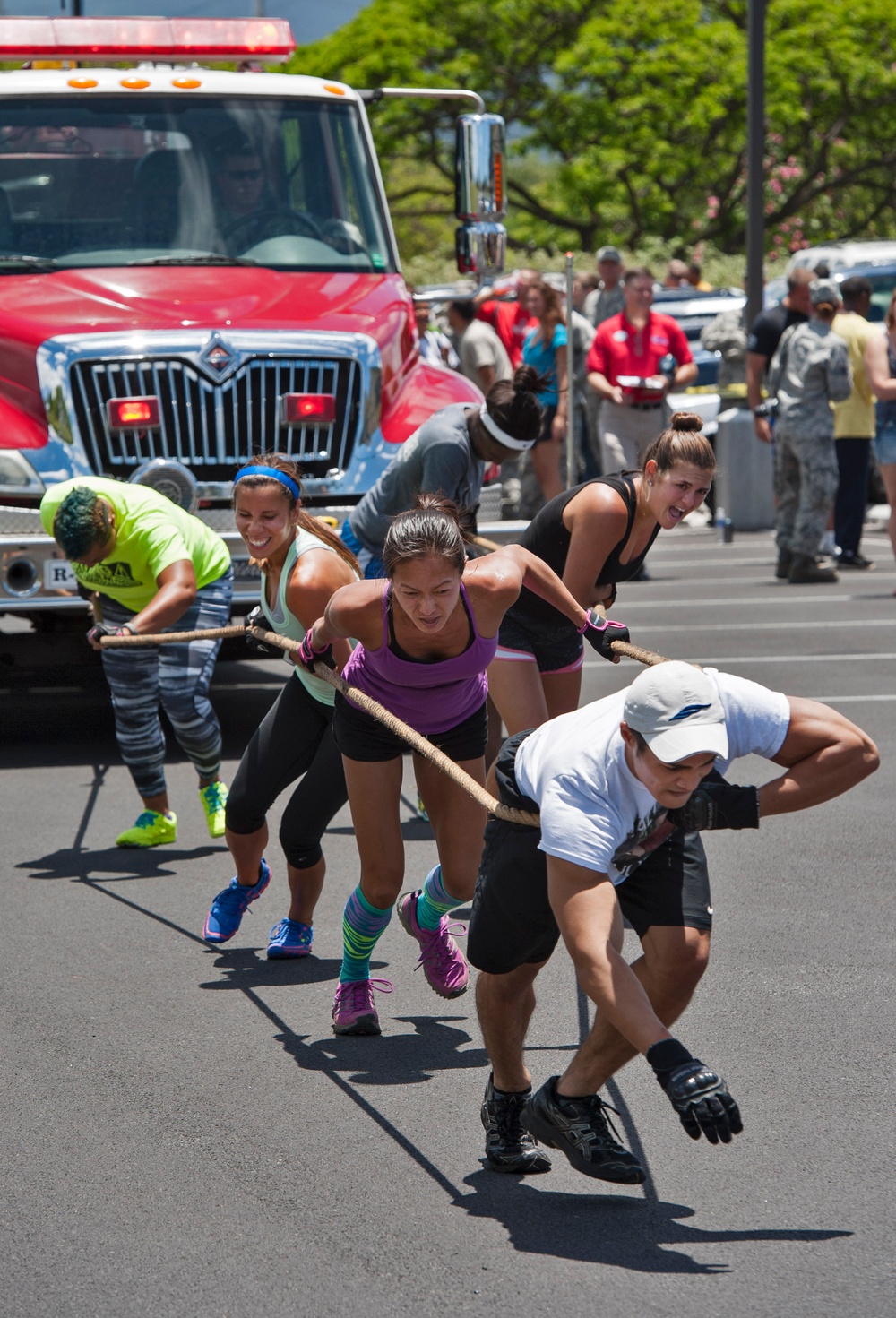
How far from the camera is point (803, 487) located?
13.5 meters

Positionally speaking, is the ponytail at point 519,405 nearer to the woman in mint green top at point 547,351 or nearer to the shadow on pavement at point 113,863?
the shadow on pavement at point 113,863

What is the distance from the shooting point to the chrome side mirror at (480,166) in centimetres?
1015

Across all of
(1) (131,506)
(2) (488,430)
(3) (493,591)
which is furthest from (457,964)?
(1) (131,506)

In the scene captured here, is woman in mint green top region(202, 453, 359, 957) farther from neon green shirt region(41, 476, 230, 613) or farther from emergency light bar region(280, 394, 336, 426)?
emergency light bar region(280, 394, 336, 426)

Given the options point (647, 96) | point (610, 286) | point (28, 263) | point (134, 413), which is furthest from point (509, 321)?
point (647, 96)

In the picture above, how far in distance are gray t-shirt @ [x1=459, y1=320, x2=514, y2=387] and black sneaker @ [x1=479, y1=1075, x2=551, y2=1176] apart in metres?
10.6

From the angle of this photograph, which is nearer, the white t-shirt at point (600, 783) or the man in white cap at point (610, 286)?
the white t-shirt at point (600, 783)

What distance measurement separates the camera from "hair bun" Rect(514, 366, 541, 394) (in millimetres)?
6582

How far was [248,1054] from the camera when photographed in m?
5.05

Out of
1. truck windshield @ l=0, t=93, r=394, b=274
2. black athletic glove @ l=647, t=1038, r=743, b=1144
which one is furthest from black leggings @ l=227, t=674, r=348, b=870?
truck windshield @ l=0, t=93, r=394, b=274

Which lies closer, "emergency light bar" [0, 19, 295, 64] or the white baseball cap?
the white baseball cap

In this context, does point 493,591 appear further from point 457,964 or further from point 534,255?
point 534,255

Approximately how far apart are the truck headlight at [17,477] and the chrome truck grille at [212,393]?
242 mm

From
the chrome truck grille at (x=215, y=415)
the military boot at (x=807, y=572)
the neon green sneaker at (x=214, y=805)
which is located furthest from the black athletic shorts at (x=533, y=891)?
the military boot at (x=807, y=572)
